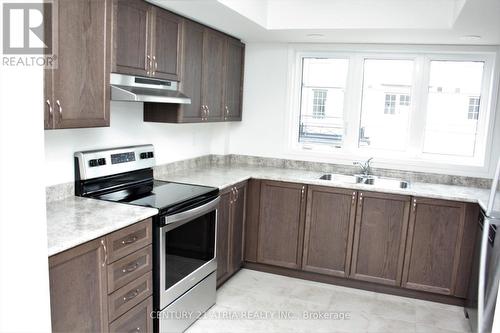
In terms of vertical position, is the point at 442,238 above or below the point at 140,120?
below

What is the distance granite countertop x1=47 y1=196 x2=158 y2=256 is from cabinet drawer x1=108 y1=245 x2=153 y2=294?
198 millimetres

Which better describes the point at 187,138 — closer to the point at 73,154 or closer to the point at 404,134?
the point at 73,154

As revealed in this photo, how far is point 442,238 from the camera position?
352cm

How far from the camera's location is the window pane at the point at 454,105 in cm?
393

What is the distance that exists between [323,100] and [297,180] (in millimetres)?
1006

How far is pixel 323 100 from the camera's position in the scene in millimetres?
4363

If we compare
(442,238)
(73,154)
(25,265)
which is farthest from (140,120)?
(442,238)

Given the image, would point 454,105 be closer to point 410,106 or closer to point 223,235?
point 410,106

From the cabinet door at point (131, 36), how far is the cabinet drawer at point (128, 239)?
0.94 meters

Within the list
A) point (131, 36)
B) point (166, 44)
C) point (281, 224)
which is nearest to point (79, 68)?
point (131, 36)

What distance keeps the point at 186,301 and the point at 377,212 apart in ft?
Result: 5.82

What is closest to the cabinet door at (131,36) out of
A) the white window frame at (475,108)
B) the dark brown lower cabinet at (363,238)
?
the dark brown lower cabinet at (363,238)

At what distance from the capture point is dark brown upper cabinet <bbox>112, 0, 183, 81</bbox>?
8.42ft

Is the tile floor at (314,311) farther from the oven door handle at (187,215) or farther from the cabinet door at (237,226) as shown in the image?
the oven door handle at (187,215)
